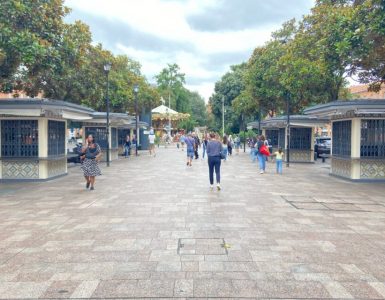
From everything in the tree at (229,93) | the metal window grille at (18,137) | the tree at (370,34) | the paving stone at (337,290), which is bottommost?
the paving stone at (337,290)

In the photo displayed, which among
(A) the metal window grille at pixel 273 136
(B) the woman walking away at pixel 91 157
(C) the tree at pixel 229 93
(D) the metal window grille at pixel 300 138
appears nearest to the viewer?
(B) the woman walking away at pixel 91 157

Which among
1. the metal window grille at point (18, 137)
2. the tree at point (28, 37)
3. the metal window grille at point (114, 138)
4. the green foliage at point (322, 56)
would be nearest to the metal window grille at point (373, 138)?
the green foliage at point (322, 56)

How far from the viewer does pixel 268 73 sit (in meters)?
23.6

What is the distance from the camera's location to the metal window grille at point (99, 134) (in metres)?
22.3

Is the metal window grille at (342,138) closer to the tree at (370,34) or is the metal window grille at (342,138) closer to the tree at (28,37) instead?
the tree at (370,34)

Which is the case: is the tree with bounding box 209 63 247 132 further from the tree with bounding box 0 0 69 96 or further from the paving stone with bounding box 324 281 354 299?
the paving stone with bounding box 324 281 354 299

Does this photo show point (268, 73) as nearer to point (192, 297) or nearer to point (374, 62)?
point (374, 62)

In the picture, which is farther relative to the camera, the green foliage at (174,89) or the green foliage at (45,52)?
the green foliage at (174,89)

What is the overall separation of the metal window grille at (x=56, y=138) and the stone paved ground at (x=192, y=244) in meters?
3.54

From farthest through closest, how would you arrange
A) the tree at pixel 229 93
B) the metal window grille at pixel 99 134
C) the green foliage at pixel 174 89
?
the green foliage at pixel 174 89 → the tree at pixel 229 93 → the metal window grille at pixel 99 134

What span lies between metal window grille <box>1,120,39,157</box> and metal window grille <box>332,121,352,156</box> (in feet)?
38.4

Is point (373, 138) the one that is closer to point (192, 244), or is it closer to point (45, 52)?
point (192, 244)

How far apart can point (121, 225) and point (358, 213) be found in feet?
17.1

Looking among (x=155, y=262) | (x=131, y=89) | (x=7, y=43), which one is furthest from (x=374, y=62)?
(x=131, y=89)
